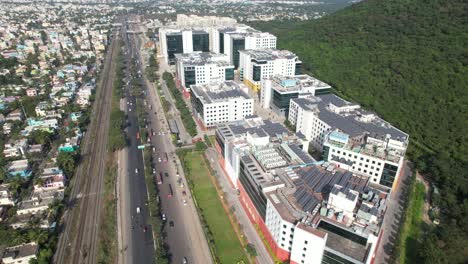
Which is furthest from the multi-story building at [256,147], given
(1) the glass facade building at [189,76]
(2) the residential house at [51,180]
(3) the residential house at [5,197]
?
(1) the glass facade building at [189,76]

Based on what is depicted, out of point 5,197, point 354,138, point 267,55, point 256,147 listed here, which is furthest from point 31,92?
point 354,138

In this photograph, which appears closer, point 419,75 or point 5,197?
point 5,197

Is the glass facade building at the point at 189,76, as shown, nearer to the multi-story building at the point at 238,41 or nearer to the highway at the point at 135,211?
the highway at the point at 135,211

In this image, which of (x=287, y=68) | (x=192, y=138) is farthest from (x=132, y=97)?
(x=287, y=68)

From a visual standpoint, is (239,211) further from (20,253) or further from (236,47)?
(236,47)

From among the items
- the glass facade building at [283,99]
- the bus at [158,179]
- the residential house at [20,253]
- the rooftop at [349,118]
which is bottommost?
the bus at [158,179]

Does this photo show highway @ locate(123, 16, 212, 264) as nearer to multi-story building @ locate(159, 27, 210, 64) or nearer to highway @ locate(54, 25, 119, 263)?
highway @ locate(54, 25, 119, 263)

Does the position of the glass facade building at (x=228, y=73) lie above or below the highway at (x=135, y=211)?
above
